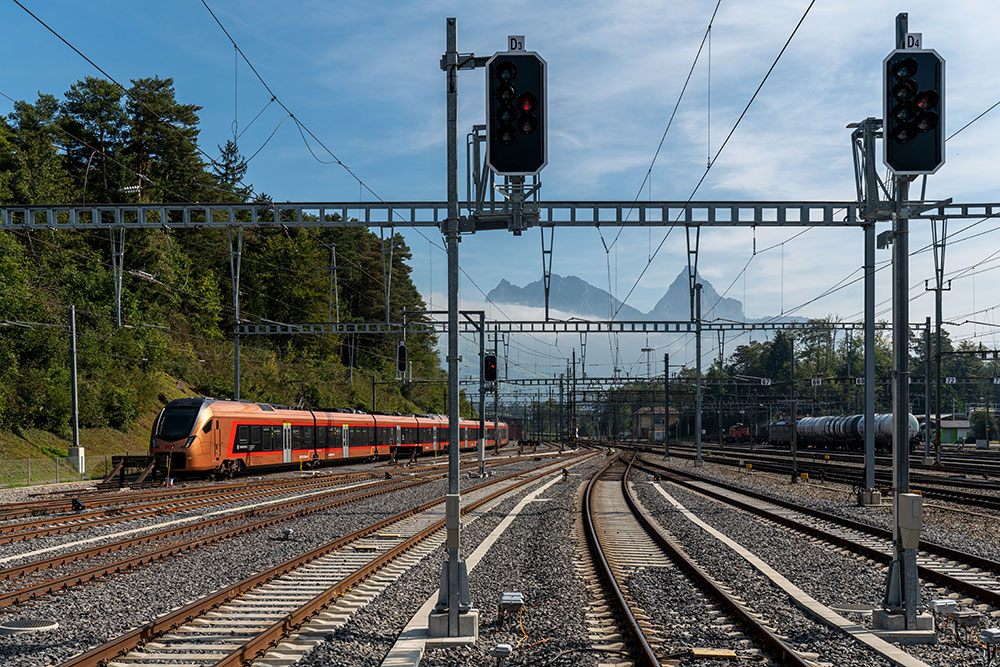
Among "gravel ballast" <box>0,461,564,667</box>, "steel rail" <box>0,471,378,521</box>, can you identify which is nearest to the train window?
"steel rail" <box>0,471,378,521</box>

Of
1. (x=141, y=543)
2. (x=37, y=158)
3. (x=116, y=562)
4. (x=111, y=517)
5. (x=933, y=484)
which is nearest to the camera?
(x=116, y=562)

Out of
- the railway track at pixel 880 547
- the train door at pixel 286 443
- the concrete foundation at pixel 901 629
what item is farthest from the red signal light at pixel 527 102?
the train door at pixel 286 443

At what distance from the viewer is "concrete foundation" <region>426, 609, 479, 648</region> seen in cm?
914

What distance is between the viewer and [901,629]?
952 centimetres

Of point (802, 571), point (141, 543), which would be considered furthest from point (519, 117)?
point (141, 543)

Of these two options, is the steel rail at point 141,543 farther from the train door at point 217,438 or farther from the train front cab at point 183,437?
the train door at point 217,438

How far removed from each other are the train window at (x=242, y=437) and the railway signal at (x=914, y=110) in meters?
30.9

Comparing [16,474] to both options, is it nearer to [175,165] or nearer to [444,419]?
[175,165]

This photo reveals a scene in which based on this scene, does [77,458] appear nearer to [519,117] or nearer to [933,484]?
[519,117]

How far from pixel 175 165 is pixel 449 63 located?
56574 mm

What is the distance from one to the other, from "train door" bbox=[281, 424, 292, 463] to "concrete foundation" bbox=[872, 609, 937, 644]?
34.3m

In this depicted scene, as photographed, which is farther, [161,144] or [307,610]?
[161,144]

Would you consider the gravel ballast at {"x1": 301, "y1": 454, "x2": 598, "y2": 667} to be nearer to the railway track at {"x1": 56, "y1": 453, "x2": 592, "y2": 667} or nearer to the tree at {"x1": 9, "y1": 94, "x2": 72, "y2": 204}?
the railway track at {"x1": 56, "y1": 453, "x2": 592, "y2": 667}

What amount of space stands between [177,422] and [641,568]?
2278 cm
